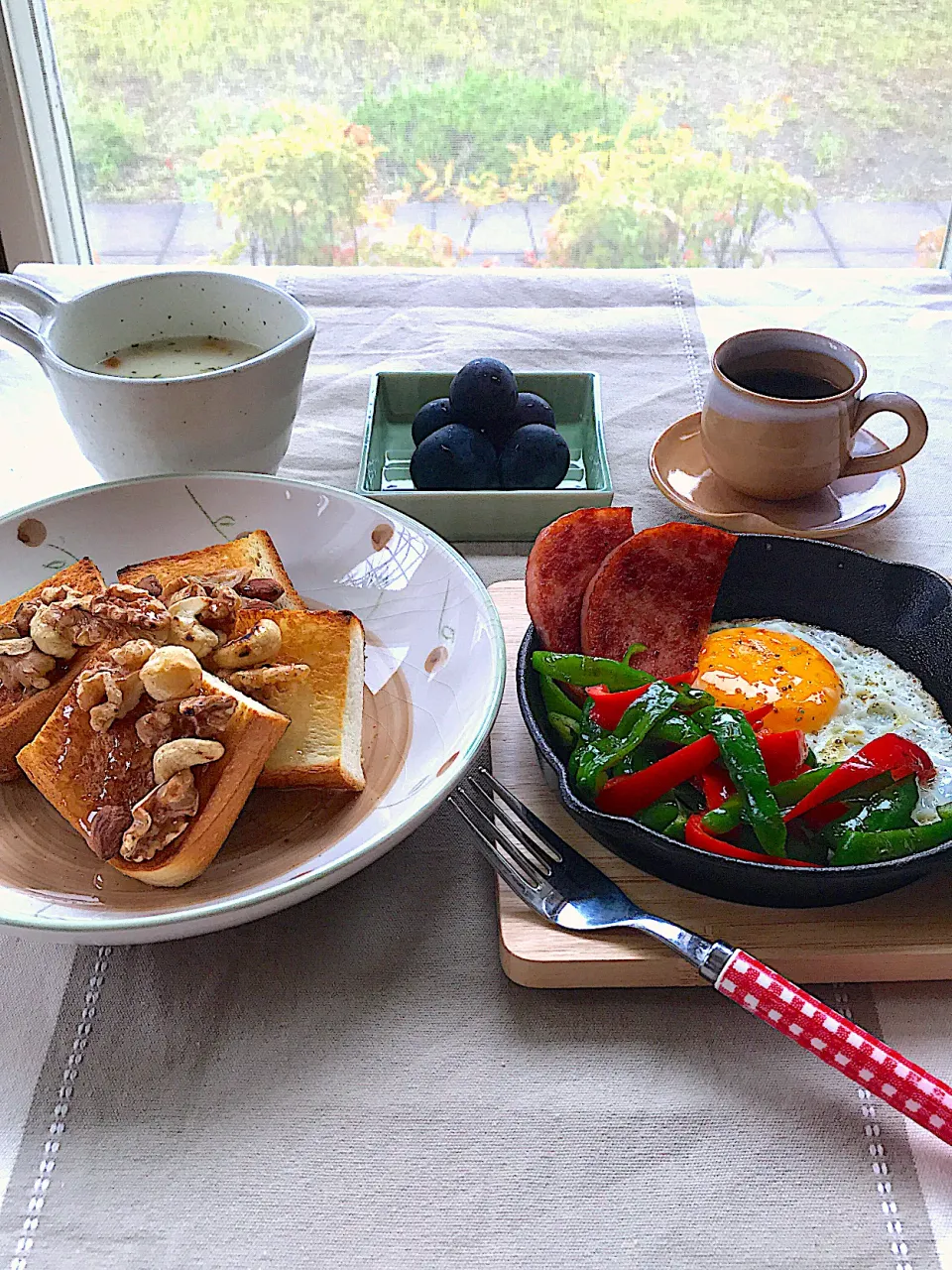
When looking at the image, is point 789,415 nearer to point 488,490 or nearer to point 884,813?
point 488,490

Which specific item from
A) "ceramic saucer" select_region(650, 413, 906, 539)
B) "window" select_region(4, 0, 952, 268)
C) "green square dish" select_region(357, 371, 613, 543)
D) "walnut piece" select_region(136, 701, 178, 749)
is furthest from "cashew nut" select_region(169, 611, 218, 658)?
"window" select_region(4, 0, 952, 268)

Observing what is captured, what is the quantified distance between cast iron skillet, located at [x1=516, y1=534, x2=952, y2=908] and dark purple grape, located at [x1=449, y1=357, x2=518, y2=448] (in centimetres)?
49

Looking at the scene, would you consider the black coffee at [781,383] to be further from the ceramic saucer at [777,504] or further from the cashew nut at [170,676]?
the cashew nut at [170,676]

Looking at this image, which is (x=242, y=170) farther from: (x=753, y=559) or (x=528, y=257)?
(x=753, y=559)

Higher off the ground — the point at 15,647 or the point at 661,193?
the point at 15,647

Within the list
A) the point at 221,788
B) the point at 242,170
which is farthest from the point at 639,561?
the point at 242,170

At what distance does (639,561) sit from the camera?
1.42 meters

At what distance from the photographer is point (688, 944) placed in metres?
1.05

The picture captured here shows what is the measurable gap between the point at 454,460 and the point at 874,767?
0.82 meters

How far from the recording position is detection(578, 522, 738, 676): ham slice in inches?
55.1

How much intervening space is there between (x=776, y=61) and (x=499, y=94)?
811 millimetres

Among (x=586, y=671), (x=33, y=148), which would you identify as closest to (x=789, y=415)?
(x=586, y=671)

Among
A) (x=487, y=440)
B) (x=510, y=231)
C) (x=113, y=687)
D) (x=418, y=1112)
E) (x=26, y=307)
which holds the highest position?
(x=26, y=307)

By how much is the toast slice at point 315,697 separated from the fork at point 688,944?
15 centimetres
